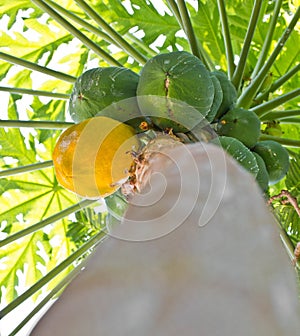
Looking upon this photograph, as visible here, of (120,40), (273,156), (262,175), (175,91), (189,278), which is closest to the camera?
(189,278)

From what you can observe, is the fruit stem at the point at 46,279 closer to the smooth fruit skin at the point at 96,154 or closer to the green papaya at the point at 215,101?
the smooth fruit skin at the point at 96,154

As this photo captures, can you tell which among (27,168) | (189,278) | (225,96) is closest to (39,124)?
(27,168)

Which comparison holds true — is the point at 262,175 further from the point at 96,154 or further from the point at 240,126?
the point at 96,154

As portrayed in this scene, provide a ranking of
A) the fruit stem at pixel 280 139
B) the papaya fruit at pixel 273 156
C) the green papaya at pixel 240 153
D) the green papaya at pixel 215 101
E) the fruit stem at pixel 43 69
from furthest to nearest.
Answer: the fruit stem at pixel 43 69 → the fruit stem at pixel 280 139 → the papaya fruit at pixel 273 156 → the green papaya at pixel 215 101 → the green papaya at pixel 240 153

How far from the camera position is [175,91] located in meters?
1.10

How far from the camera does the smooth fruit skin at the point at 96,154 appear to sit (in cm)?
110

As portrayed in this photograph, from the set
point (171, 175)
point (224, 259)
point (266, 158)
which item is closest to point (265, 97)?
point (266, 158)

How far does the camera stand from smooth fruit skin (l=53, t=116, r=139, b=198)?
1103 mm

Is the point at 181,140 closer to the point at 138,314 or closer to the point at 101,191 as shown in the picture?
the point at 101,191

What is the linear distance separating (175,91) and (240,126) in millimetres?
244

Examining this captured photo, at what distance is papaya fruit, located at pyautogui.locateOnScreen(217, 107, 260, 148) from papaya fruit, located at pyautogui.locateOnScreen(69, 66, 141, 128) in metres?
0.23

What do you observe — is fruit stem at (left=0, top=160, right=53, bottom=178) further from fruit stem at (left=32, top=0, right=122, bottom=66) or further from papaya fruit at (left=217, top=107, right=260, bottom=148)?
papaya fruit at (left=217, top=107, right=260, bottom=148)

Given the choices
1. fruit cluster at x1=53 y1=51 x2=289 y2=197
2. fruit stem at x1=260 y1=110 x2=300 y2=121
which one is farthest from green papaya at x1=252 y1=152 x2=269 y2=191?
fruit stem at x1=260 y1=110 x2=300 y2=121

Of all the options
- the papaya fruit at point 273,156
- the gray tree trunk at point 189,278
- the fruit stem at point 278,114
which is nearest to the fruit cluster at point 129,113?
the papaya fruit at point 273,156
